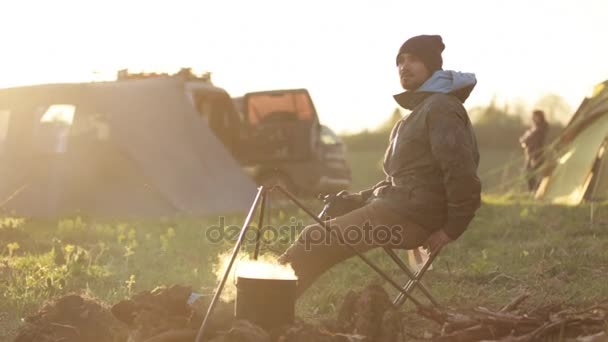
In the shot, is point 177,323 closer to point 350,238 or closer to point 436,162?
point 350,238

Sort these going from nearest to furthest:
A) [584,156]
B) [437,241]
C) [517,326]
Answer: [517,326], [437,241], [584,156]

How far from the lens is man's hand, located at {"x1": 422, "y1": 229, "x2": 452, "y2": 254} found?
4.17 m

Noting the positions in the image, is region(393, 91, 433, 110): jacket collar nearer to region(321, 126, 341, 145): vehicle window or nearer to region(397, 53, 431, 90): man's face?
region(397, 53, 431, 90): man's face

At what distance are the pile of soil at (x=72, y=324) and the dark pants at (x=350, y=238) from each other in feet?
3.02

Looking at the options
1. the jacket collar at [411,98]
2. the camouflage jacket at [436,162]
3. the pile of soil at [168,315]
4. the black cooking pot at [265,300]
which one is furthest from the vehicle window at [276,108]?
the black cooking pot at [265,300]

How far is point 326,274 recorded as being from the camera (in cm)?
695

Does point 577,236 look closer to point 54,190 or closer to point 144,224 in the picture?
point 144,224

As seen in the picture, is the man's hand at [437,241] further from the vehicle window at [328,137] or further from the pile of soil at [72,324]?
the vehicle window at [328,137]

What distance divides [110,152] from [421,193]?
794cm

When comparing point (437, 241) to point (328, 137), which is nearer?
point (437, 241)

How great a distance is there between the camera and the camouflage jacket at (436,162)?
409 centimetres

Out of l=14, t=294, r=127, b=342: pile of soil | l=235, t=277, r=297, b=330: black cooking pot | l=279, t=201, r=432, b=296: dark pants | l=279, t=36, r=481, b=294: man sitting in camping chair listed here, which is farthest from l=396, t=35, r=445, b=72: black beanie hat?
l=14, t=294, r=127, b=342: pile of soil

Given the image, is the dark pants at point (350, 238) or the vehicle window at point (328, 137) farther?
the vehicle window at point (328, 137)

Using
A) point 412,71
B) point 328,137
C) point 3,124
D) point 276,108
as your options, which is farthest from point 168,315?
point 328,137
